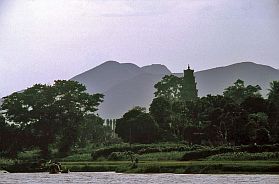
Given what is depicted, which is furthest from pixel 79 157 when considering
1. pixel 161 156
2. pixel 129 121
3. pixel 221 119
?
pixel 221 119

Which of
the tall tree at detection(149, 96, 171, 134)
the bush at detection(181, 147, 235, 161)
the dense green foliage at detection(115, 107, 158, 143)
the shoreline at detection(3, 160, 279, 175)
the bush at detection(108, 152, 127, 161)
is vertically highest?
the tall tree at detection(149, 96, 171, 134)

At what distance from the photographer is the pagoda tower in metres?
81.3

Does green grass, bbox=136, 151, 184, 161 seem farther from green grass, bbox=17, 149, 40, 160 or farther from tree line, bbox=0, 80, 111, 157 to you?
green grass, bbox=17, 149, 40, 160

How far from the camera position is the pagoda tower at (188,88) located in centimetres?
8131

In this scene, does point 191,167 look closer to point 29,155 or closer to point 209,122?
point 209,122

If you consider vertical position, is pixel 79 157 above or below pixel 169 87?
below

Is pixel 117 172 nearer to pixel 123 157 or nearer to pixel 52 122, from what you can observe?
pixel 123 157

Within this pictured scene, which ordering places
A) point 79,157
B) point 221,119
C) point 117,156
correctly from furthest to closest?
point 79,157 < point 221,119 < point 117,156

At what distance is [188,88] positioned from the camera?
85.1 meters

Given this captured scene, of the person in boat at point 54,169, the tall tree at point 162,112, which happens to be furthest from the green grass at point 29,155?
the tall tree at point 162,112

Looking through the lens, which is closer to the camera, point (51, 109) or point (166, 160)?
point (166, 160)

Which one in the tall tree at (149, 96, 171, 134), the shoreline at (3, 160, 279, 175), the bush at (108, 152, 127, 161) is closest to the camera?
the shoreline at (3, 160, 279, 175)

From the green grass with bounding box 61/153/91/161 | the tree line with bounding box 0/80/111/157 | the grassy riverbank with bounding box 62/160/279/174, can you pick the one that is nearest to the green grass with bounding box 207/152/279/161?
the grassy riverbank with bounding box 62/160/279/174

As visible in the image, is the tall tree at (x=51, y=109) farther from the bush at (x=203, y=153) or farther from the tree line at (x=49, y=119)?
the bush at (x=203, y=153)
